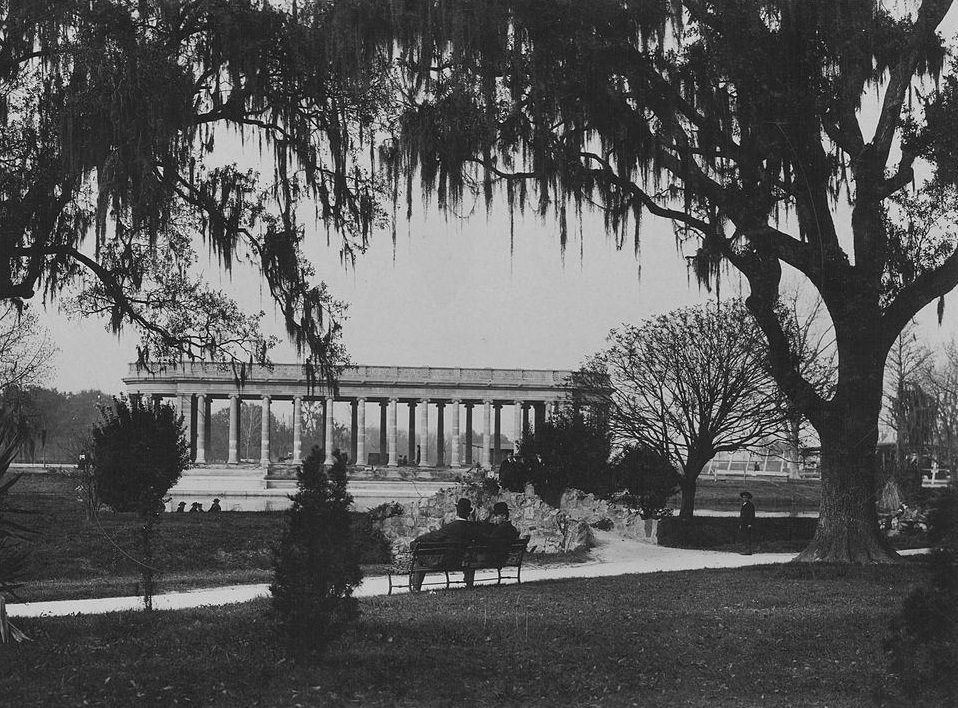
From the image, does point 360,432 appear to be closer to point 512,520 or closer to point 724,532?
point 724,532

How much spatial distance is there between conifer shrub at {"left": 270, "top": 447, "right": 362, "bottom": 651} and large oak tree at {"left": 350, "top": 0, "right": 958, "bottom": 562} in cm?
708

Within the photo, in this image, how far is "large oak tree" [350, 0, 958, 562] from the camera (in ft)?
45.3

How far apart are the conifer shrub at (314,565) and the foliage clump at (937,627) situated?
3730 mm

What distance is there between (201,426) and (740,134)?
67.0 meters

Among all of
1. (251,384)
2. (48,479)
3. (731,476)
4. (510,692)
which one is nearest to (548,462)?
(510,692)

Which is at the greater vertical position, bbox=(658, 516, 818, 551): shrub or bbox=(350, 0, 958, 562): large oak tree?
bbox=(350, 0, 958, 562): large oak tree

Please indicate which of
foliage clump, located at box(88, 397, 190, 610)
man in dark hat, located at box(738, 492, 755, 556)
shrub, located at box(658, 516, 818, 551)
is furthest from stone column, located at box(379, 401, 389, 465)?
foliage clump, located at box(88, 397, 190, 610)

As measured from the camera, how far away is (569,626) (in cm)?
923

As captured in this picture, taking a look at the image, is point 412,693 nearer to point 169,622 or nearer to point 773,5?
point 169,622

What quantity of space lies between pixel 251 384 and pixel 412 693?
68179mm

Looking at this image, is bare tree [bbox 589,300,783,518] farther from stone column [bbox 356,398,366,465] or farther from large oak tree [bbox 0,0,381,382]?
stone column [bbox 356,398,366,465]

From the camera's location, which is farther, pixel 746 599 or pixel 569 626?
pixel 746 599

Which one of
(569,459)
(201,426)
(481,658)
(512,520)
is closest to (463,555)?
(481,658)

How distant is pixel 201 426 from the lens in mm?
76875
